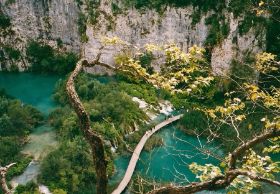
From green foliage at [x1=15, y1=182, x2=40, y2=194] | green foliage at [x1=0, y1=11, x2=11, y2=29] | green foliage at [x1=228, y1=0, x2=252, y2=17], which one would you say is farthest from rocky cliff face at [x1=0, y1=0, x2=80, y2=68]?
green foliage at [x1=15, y1=182, x2=40, y2=194]

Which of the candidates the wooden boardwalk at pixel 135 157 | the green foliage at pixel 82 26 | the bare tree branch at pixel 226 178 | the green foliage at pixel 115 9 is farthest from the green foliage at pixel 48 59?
the bare tree branch at pixel 226 178

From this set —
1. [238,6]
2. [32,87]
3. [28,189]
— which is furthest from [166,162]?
[32,87]

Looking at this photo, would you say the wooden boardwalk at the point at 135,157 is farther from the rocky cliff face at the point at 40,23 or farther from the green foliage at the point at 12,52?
the green foliage at the point at 12,52

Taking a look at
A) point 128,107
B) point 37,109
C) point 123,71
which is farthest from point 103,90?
point 123,71

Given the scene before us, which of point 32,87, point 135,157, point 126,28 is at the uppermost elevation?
point 126,28

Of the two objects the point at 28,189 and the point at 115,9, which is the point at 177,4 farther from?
the point at 28,189
